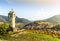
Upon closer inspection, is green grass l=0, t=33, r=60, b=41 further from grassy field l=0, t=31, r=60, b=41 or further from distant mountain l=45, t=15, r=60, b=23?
distant mountain l=45, t=15, r=60, b=23

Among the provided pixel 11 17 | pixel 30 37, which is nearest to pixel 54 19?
pixel 11 17

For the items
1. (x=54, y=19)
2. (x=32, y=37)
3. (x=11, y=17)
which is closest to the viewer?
(x=32, y=37)

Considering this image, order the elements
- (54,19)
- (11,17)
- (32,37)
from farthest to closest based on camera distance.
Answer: (54,19) < (11,17) < (32,37)

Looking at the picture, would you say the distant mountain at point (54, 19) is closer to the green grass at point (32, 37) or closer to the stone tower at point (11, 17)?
the stone tower at point (11, 17)

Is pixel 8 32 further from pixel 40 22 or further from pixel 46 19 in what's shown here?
pixel 46 19

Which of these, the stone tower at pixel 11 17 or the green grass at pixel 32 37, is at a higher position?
the stone tower at pixel 11 17

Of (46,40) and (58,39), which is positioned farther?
(58,39)

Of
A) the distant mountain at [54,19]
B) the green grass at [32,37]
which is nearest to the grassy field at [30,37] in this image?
the green grass at [32,37]

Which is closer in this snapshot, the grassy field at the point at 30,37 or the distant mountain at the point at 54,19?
the grassy field at the point at 30,37

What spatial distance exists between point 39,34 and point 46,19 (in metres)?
9.51

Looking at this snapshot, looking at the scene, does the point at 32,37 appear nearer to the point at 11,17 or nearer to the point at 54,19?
the point at 11,17

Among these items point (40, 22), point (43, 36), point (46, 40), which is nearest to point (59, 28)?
point (40, 22)

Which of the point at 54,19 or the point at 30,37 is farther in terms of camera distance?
the point at 54,19

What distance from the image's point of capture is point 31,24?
80.1ft
